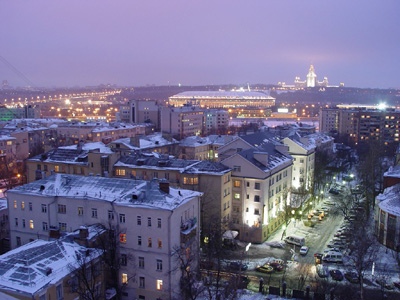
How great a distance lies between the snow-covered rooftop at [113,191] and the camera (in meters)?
15.2

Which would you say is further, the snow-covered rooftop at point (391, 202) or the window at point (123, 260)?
the snow-covered rooftop at point (391, 202)

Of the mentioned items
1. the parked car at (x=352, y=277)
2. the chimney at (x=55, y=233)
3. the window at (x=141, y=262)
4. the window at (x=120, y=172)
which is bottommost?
the parked car at (x=352, y=277)

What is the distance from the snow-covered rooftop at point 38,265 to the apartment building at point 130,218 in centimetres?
204

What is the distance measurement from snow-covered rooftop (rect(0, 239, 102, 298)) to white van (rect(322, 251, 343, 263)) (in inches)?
398

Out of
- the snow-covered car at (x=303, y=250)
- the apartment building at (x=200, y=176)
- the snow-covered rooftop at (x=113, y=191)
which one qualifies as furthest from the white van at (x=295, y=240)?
the snow-covered rooftop at (x=113, y=191)

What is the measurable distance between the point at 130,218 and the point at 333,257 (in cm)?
918

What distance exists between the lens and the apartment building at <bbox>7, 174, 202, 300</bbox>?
14.8 m

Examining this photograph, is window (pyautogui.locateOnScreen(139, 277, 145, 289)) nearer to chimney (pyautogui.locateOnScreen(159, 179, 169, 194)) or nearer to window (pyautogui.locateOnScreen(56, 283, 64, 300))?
chimney (pyautogui.locateOnScreen(159, 179, 169, 194))

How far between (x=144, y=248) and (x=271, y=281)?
17.3ft

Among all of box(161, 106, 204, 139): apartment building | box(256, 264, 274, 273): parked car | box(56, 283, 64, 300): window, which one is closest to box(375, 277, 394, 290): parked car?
box(256, 264, 274, 273): parked car

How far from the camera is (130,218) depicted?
50.2ft

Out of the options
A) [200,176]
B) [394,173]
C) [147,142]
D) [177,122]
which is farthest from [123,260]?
[177,122]

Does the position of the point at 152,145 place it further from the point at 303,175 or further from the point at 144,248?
the point at 144,248

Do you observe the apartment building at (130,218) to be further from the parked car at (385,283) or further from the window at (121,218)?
the parked car at (385,283)
